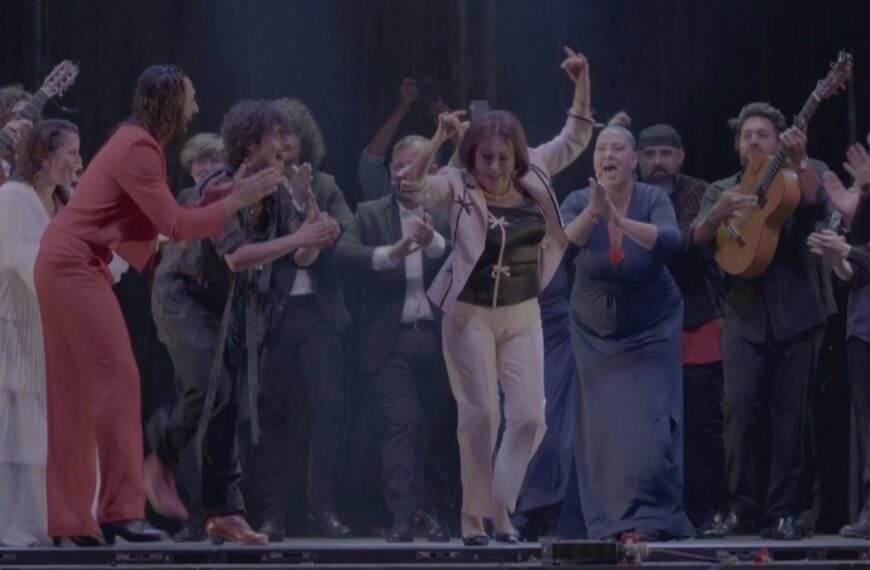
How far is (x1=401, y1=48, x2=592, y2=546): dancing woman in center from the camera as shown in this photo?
6582 mm

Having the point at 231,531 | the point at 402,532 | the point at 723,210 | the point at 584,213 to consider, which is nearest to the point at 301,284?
the point at 402,532

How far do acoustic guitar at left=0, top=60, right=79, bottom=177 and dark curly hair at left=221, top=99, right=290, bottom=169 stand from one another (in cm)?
121

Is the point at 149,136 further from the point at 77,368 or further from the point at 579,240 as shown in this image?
the point at 579,240

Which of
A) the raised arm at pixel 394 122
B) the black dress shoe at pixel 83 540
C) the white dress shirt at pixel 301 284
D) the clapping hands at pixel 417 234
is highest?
the raised arm at pixel 394 122

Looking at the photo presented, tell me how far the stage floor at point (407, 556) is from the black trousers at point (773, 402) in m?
1.44

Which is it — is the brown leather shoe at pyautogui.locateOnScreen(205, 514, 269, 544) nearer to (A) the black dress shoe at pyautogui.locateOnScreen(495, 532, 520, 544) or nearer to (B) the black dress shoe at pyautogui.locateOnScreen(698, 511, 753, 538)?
(A) the black dress shoe at pyautogui.locateOnScreen(495, 532, 520, 544)

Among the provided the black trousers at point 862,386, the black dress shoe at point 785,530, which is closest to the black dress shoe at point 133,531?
the black dress shoe at point 785,530

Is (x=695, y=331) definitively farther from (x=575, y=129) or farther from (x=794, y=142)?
(x=575, y=129)

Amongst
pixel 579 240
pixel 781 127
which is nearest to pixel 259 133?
pixel 579 240

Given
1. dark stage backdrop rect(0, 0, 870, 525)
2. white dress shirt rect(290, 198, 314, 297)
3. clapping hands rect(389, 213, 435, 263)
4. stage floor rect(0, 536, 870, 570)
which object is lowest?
stage floor rect(0, 536, 870, 570)

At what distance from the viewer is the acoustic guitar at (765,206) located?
7527mm

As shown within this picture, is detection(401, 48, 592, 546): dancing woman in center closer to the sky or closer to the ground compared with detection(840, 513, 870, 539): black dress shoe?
closer to the sky

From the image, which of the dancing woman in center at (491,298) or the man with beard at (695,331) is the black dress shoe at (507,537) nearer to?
the dancing woman in center at (491,298)

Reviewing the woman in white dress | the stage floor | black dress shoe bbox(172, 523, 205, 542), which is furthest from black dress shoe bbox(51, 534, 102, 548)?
black dress shoe bbox(172, 523, 205, 542)
